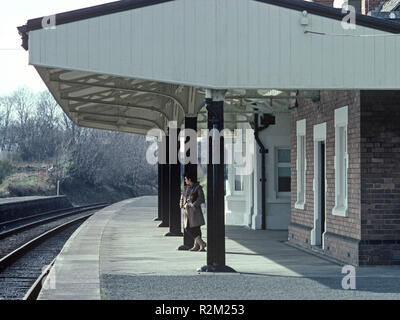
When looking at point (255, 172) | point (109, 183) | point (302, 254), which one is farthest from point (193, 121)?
point (109, 183)

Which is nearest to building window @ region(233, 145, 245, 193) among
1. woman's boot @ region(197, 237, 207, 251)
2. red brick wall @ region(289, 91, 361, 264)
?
red brick wall @ region(289, 91, 361, 264)

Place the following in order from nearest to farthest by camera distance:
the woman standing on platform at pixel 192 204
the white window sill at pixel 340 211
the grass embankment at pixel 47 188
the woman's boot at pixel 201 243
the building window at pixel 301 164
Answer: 1. the white window sill at pixel 340 211
2. the woman standing on platform at pixel 192 204
3. the woman's boot at pixel 201 243
4. the building window at pixel 301 164
5. the grass embankment at pixel 47 188

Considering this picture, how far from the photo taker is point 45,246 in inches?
1046

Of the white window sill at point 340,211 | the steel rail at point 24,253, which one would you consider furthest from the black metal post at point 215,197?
the white window sill at point 340,211

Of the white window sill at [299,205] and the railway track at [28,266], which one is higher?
the white window sill at [299,205]

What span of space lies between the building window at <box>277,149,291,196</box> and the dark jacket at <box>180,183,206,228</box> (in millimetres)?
8734

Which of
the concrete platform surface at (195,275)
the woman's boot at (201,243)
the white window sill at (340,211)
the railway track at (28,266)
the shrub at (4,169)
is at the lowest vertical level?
the railway track at (28,266)

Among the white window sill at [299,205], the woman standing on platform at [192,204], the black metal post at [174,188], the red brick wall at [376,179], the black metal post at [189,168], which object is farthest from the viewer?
the black metal post at [174,188]

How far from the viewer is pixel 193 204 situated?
57.0ft

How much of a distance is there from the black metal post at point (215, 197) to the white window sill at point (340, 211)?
272 cm

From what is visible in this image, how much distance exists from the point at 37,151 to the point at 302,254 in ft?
298

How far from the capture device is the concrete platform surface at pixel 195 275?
1196cm

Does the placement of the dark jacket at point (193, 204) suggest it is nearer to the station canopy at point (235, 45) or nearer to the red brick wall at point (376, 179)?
the red brick wall at point (376, 179)

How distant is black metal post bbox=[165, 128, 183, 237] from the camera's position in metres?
22.9
